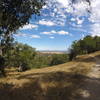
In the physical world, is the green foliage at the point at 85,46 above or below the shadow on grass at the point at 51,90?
above

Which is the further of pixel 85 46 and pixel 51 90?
pixel 85 46

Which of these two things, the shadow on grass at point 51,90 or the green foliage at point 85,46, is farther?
the green foliage at point 85,46

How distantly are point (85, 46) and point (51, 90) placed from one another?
6164cm

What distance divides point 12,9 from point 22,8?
508 mm

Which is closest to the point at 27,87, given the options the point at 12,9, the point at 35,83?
the point at 35,83

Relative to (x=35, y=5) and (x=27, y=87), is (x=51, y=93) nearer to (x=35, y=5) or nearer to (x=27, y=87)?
(x=27, y=87)

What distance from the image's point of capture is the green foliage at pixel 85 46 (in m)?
68.1

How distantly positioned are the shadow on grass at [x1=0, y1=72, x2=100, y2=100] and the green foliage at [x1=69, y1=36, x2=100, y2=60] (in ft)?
186

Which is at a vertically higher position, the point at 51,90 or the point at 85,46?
the point at 85,46

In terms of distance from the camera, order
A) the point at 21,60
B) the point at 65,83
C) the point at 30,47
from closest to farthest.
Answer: the point at 65,83, the point at 21,60, the point at 30,47

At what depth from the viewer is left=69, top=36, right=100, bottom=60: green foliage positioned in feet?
223

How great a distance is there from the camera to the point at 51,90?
10820 millimetres

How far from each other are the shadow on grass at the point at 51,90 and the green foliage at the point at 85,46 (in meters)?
56.8

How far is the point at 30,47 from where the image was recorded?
6744cm
